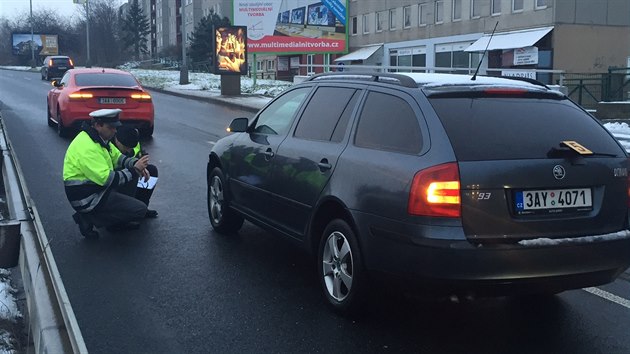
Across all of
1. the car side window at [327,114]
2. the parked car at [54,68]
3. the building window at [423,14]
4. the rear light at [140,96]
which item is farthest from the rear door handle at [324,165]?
the parked car at [54,68]

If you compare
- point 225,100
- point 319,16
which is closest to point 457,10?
point 319,16

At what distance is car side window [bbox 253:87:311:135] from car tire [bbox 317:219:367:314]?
1.27 m

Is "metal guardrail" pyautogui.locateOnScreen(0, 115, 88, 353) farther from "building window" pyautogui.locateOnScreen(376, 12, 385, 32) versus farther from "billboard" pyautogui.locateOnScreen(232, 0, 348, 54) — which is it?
"building window" pyautogui.locateOnScreen(376, 12, 385, 32)

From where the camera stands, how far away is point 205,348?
163 inches

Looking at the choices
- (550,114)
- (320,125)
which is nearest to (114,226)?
(320,125)

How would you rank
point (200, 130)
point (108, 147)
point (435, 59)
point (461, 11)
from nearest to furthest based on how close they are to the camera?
point (108, 147)
point (200, 130)
point (461, 11)
point (435, 59)

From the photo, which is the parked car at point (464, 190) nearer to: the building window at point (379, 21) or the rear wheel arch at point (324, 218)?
the rear wheel arch at point (324, 218)

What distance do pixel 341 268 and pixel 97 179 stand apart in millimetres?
3033

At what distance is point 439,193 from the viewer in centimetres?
393

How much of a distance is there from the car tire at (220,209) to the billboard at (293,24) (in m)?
27.8

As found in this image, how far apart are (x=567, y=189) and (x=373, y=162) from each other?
3.85 ft

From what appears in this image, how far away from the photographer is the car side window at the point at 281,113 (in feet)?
18.9

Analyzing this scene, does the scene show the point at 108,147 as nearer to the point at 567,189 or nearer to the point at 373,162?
the point at 373,162

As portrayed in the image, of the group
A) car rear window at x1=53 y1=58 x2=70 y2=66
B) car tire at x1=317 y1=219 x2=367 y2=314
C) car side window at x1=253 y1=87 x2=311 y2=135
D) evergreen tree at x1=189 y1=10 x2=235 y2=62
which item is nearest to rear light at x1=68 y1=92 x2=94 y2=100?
car side window at x1=253 y1=87 x2=311 y2=135
